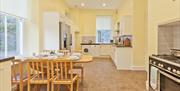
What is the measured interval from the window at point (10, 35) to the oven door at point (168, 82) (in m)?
3.10

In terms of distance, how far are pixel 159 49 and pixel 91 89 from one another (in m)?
1.73

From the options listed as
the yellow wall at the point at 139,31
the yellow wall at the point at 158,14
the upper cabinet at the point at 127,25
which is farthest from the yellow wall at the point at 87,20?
the yellow wall at the point at 158,14

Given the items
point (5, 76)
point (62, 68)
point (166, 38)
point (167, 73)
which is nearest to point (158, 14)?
point (166, 38)

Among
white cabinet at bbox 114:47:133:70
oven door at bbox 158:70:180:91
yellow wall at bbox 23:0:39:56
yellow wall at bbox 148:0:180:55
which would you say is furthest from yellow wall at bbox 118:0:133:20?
oven door at bbox 158:70:180:91

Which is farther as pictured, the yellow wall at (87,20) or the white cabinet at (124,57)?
the yellow wall at (87,20)

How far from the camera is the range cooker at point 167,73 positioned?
2.81 meters

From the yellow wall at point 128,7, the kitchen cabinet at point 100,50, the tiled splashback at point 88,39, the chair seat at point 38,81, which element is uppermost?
the yellow wall at point 128,7

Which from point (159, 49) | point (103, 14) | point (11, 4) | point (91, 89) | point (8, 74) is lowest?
point (91, 89)

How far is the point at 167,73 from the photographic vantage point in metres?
3.15

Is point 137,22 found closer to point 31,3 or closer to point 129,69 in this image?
point 129,69

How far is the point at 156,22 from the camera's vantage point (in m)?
4.54

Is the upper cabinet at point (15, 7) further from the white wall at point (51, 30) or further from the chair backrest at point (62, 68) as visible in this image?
the chair backrest at point (62, 68)

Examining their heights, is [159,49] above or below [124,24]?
below

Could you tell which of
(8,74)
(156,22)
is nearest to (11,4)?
(8,74)
